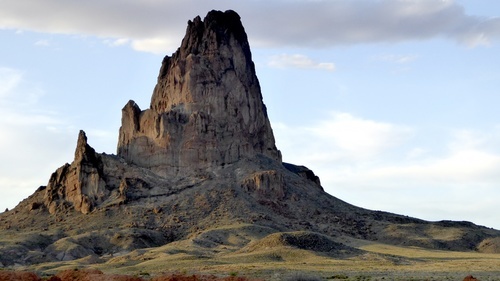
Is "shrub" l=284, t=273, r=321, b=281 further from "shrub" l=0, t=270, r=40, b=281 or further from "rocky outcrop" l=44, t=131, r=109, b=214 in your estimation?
"rocky outcrop" l=44, t=131, r=109, b=214

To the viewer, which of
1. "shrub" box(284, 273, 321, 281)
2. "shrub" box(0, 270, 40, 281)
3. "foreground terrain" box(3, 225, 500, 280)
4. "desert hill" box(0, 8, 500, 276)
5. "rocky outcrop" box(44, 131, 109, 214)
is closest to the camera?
"shrub" box(0, 270, 40, 281)

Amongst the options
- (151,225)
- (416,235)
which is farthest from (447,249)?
(151,225)

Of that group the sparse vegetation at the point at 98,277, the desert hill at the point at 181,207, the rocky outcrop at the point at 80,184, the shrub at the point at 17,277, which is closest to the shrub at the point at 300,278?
the sparse vegetation at the point at 98,277

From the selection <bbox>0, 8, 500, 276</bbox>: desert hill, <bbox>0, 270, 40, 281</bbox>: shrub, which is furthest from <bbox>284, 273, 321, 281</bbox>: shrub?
<bbox>0, 8, 500, 276</bbox>: desert hill

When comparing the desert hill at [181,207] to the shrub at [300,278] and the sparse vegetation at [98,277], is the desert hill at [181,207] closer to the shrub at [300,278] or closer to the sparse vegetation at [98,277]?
the shrub at [300,278]

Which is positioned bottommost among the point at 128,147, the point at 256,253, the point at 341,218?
the point at 256,253

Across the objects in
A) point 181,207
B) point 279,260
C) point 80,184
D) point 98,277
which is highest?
point 80,184

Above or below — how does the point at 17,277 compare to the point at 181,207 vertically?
below

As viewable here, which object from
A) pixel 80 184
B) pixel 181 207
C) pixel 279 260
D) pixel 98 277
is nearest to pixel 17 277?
pixel 98 277

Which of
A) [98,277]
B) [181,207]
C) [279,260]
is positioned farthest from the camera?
[181,207]

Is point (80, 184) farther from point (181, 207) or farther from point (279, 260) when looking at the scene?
point (279, 260)

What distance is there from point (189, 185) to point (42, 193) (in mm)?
26384

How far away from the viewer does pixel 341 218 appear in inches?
7426

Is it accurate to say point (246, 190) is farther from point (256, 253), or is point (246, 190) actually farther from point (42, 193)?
point (256, 253)
